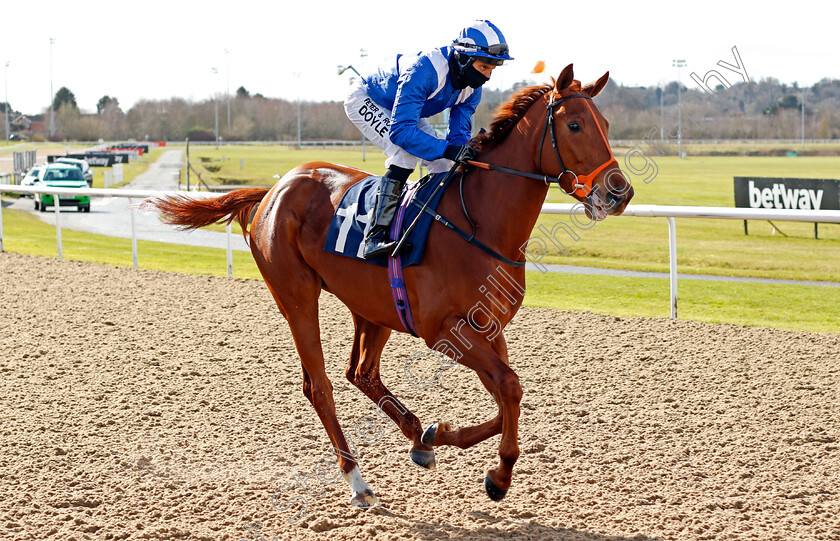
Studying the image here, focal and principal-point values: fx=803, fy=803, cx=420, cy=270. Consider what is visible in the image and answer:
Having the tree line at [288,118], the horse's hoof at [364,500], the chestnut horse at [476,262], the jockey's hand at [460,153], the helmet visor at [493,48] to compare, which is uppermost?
the tree line at [288,118]

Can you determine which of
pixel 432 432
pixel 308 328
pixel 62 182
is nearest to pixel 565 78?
pixel 432 432

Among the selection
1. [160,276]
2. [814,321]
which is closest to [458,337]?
[814,321]

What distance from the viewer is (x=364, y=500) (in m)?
3.50

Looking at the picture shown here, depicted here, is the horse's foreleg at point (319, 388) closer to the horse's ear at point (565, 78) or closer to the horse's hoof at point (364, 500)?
the horse's hoof at point (364, 500)

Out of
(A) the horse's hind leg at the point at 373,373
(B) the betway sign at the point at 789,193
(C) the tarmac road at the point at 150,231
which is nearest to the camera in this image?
(A) the horse's hind leg at the point at 373,373

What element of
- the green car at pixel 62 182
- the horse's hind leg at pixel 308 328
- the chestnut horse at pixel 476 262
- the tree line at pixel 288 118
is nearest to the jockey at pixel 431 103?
the chestnut horse at pixel 476 262

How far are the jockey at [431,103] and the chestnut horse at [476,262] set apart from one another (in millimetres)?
171

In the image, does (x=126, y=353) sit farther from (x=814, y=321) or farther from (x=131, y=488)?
(x=814, y=321)

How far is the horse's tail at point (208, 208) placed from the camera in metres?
4.67

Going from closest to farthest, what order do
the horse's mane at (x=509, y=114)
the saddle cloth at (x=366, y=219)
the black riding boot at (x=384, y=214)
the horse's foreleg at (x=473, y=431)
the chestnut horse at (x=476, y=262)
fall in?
the chestnut horse at (x=476, y=262)
the horse's foreleg at (x=473, y=431)
the horse's mane at (x=509, y=114)
the saddle cloth at (x=366, y=219)
the black riding boot at (x=384, y=214)

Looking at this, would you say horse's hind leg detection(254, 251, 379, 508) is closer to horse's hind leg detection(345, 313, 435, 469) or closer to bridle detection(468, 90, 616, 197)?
horse's hind leg detection(345, 313, 435, 469)

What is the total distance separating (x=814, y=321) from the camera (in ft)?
23.6

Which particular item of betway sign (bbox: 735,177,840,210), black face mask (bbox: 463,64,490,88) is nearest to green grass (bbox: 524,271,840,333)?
black face mask (bbox: 463,64,490,88)

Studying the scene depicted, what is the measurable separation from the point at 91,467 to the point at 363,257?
1.72 m
